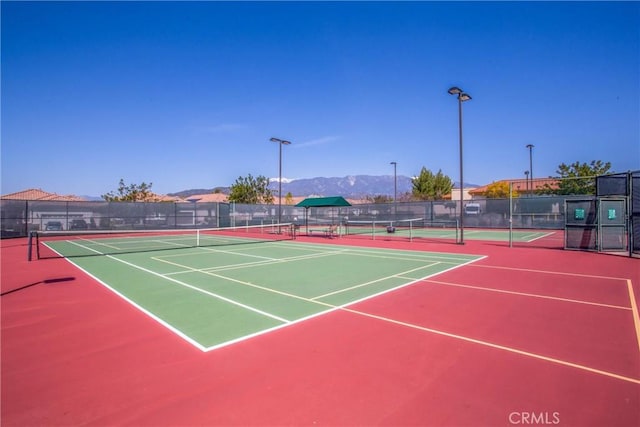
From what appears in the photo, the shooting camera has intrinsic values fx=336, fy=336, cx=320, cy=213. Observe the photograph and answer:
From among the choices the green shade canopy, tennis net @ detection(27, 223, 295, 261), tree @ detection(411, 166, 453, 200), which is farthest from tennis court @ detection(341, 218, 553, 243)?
tree @ detection(411, 166, 453, 200)

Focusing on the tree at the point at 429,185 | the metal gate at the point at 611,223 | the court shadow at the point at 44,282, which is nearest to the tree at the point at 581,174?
the tree at the point at 429,185

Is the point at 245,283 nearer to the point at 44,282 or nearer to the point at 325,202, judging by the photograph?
the point at 44,282


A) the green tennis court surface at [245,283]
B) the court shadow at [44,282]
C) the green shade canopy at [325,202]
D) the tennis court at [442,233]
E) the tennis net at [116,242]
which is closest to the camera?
the green tennis court surface at [245,283]

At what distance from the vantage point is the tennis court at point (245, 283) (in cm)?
581

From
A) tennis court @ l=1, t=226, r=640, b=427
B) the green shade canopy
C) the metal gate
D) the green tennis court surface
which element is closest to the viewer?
tennis court @ l=1, t=226, r=640, b=427

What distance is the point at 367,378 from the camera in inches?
150

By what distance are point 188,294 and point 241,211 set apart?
30683 millimetres

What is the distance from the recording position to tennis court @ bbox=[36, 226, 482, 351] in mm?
5812

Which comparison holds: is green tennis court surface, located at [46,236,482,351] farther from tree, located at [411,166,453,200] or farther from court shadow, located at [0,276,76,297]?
tree, located at [411,166,453,200]

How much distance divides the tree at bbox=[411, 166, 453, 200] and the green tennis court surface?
47506mm

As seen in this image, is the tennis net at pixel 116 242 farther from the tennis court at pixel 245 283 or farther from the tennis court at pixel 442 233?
the tennis court at pixel 442 233

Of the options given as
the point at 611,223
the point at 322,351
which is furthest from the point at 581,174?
the point at 322,351

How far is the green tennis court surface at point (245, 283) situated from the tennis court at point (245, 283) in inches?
0.7

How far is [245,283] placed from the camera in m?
8.80
